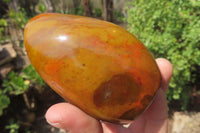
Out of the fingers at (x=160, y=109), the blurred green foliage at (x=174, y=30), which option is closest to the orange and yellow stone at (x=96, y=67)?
the fingers at (x=160, y=109)

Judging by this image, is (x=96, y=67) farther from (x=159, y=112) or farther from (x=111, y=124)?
(x=159, y=112)

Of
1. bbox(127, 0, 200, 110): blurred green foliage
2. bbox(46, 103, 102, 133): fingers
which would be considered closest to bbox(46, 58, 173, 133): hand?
bbox(46, 103, 102, 133): fingers

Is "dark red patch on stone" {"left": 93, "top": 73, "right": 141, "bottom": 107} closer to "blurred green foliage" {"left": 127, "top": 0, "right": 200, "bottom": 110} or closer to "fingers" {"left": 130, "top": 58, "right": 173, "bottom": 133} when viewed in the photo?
"fingers" {"left": 130, "top": 58, "right": 173, "bottom": 133}

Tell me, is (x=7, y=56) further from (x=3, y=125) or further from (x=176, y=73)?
(x=176, y=73)

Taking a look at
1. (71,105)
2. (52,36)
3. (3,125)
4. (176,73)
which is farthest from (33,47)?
(3,125)

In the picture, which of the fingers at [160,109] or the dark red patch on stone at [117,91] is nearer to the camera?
the dark red patch on stone at [117,91]

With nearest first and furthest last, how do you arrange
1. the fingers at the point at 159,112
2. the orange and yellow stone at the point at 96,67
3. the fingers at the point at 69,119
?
the orange and yellow stone at the point at 96,67 < the fingers at the point at 69,119 < the fingers at the point at 159,112

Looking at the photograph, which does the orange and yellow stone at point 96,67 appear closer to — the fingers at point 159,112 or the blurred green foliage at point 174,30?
the fingers at point 159,112

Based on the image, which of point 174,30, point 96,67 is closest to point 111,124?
point 96,67
